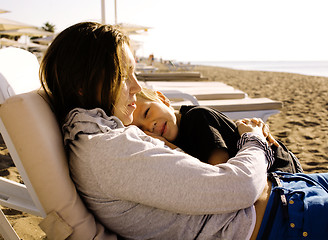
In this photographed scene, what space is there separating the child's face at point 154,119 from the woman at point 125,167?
1.62 feet

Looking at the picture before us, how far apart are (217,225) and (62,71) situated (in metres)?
0.80

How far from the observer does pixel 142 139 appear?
1.21m

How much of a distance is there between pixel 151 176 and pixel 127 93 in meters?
0.40

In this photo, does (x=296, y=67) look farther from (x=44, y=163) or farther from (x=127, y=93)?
(x=44, y=163)

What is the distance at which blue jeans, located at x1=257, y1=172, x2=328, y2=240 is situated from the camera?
1273 millimetres

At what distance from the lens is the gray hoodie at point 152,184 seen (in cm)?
109

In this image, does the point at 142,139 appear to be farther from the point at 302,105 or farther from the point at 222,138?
the point at 302,105

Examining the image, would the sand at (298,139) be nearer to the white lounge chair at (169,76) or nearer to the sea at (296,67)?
the white lounge chair at (169,76)

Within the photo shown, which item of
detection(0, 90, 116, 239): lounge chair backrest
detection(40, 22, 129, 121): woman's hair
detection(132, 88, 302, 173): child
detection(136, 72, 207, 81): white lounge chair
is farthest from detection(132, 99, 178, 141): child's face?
detection(136, 72, 207, 81): white lounge chair

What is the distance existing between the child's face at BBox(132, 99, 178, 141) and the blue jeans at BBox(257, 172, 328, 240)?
2.19 ft

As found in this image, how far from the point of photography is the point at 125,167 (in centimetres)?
108

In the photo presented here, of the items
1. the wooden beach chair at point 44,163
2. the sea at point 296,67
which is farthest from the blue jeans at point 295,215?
the sea at point 296,67

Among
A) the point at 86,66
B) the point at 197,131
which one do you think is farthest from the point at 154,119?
the point at 86,66

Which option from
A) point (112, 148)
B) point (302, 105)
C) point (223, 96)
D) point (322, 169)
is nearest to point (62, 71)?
point (112, 148)
